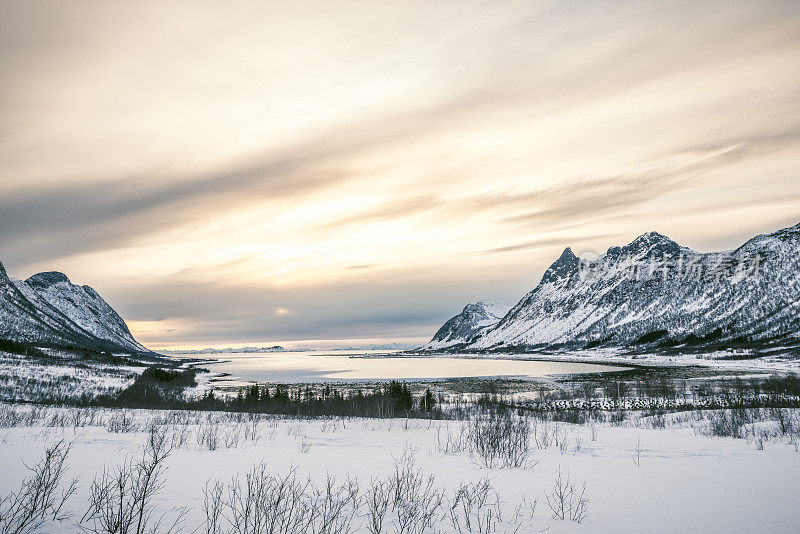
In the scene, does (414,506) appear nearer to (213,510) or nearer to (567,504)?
(567,504)

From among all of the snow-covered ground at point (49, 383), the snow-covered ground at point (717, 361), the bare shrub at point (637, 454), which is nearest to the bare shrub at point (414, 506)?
the bare shrub at point (637, 454)

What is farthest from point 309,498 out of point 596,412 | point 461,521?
point 596,412

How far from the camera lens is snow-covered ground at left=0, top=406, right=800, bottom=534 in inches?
240

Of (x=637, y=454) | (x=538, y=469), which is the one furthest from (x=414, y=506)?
(x=637, y=454)

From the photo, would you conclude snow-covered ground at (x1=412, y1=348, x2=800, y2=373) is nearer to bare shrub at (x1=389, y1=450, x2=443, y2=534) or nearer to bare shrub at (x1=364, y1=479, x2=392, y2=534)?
bare shrub at (x1=389, y1=450, x2=443, y2=534)

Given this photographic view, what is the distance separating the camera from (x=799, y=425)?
53.6 ft

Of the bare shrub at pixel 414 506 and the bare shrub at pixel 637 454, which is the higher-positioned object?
the bare shrub at pixel 414 506

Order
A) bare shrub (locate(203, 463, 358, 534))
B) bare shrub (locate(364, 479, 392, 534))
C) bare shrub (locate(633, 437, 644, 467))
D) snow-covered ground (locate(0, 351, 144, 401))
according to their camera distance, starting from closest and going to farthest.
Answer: bare shrub (locate(203, 463, 358, 534))
bare shrub (locate(364, 479, 392, 534))
bare shrub (locate(633, 437, 644, 467))
snow-covered ground (locate(0, 351, 144, 401))

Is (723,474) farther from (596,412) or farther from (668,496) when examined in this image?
(596,412)

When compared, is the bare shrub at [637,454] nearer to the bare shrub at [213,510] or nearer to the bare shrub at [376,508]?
the bare shrub at [376,508]

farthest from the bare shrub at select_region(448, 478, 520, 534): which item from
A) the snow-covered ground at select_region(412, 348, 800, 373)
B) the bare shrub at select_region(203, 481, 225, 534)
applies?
the snow-covered ground at select_region(412, 348, 800, 373)

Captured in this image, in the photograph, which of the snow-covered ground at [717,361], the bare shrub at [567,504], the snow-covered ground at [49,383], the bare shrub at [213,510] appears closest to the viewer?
the bare shrub at [213,510]

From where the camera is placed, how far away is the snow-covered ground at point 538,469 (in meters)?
6.09

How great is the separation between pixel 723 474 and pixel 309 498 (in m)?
8.09
